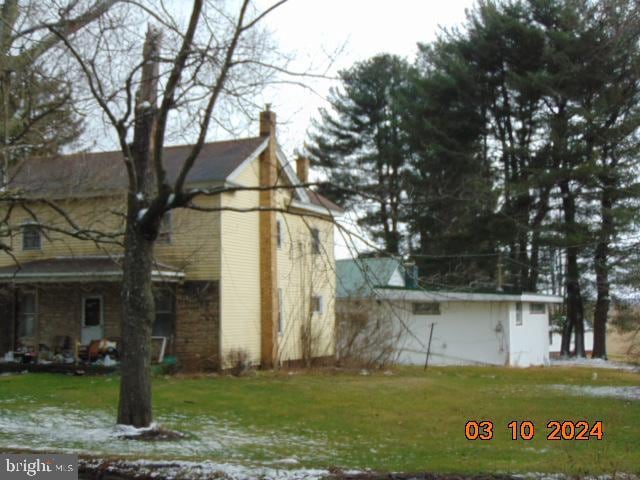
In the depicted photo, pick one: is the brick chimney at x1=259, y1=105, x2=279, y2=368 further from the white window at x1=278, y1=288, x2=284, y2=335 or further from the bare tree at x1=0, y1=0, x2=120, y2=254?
the bare tree at x1=0, y1=0, x2=120, y2=254

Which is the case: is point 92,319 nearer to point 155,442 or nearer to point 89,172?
point 89,172

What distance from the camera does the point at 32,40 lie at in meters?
11.9

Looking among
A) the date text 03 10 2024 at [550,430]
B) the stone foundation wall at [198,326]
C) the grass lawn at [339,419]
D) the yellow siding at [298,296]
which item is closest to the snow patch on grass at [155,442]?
the grass lawn at [339,419]

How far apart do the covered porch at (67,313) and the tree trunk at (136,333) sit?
33.6 feet

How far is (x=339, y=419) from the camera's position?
45.4 ft

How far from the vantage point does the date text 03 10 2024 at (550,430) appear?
37.8 feet

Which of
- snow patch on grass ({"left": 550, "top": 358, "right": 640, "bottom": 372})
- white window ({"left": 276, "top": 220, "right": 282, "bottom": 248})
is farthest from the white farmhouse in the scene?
white window ({"left": 276, "top": 220, "right": 282, "bottom": 248})

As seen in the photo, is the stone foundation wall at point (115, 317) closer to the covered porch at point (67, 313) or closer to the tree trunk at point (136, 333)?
the covered porch at point (67, 313)

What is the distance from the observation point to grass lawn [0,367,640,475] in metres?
9.76

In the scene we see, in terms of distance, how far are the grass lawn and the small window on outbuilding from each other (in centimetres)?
925

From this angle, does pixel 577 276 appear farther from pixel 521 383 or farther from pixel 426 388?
pixel 426 388

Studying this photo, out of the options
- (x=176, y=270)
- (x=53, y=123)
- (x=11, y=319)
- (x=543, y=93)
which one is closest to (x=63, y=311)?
(x=11, y=319)

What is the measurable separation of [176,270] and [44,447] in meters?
12.3

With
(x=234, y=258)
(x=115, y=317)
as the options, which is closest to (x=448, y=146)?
(x=234, y=258)
